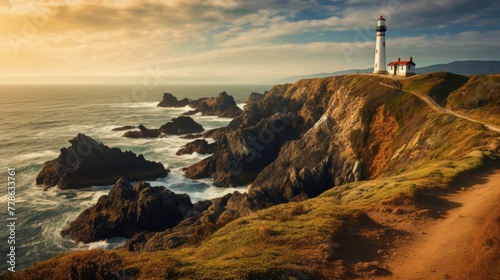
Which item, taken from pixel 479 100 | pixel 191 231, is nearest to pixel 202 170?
pixel 191 231

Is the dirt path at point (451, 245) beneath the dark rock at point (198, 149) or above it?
above

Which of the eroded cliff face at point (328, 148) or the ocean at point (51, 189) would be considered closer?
the eroded cliff face at point (328, 148)

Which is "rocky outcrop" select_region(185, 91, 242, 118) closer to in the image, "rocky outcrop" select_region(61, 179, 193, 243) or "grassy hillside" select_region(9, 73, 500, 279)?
"rocky outcrop" select_region(61, 179, 193, 243)

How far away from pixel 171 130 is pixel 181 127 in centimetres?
325

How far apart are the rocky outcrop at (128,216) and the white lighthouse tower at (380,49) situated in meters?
67.9

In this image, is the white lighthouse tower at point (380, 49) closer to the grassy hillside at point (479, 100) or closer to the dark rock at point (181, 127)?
the grassy hillside at point (479, 100)

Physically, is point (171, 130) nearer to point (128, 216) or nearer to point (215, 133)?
point (215, 133)

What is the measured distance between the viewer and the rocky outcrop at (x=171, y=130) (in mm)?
92625

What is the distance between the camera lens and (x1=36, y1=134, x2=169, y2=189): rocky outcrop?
55.2 metres

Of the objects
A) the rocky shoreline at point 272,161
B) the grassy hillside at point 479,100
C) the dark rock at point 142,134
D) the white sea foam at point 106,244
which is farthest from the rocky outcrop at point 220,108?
the white sea foam at point 106,244

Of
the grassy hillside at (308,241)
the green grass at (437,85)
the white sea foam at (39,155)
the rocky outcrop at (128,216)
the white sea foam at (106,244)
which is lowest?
the white sea foam at (106,244)

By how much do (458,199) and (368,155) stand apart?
101 feet

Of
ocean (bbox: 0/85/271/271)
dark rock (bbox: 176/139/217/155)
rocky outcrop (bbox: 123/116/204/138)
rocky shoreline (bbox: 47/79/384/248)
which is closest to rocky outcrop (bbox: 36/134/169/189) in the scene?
ocean (bbox: 0/85/271/271)

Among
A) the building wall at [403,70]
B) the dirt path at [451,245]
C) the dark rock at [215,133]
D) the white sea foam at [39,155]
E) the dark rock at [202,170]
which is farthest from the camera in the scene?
the dark rock at [215,133]
